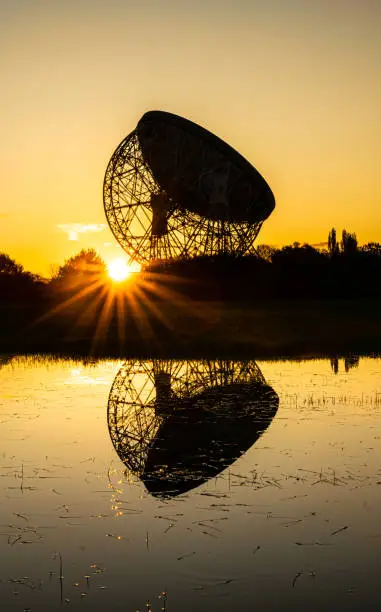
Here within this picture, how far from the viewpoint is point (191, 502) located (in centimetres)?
1193

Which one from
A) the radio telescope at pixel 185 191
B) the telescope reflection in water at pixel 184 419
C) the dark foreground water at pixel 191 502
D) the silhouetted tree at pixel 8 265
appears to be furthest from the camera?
the silhouetted tree at pixel 8 265

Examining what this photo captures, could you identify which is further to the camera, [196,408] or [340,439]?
[196,408]

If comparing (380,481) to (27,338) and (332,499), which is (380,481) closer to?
(332,499)

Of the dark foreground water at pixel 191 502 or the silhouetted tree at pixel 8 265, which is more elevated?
the silhouetted tree at pixel 8 265

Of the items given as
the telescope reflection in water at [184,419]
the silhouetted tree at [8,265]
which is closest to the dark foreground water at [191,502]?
the telescope reflection in water at [184,419]

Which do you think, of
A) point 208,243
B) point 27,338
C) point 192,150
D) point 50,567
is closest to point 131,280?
point 208,243

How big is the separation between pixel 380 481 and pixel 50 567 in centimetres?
583

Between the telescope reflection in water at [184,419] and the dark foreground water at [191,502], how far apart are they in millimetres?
55

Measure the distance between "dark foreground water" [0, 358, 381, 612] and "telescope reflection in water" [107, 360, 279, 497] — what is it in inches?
2.2

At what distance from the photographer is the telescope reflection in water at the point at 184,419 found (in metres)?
14.1

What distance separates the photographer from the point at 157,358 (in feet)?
113

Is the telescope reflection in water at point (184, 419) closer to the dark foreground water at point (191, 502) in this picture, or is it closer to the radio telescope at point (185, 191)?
the dark foreground water at point (191, 502)

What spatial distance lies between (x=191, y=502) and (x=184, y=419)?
712cm

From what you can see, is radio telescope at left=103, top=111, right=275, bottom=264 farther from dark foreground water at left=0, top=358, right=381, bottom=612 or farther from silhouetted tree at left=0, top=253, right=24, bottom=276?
silhouetted tree at left=0, top=253, right=24, bottom=276
